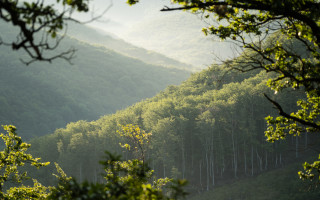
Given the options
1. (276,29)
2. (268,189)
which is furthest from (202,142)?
(276,29)

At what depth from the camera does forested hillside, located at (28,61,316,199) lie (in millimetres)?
56031

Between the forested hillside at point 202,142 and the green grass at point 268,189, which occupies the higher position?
the forested hillside at point 202,142

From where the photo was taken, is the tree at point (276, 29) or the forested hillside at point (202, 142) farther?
the forested hillside at point (202, 142)

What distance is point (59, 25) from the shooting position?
16.2 ft

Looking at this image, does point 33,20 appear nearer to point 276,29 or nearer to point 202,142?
point 276,29

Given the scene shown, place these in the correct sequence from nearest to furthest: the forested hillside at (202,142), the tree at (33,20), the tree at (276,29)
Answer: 1. the tree at (33,20)
2. the tree at (276,29)
3. the forested hillside at (202,142)

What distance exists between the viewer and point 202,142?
190 ft

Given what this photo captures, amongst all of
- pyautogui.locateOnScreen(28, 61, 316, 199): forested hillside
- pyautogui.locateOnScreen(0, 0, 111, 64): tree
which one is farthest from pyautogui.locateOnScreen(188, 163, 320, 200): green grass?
pyautogui.locateOnScreen(0, 0, 111, 64): tree

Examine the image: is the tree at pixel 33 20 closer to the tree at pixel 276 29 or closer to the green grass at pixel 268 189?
the tree at pixel 276 29

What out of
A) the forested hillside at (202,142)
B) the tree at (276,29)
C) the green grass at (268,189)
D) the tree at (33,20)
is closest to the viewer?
the tree at (33,20)

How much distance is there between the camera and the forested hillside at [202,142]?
2206 inches

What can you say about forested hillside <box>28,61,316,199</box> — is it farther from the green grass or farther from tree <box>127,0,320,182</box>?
tree <box>127,0,320,182</box>

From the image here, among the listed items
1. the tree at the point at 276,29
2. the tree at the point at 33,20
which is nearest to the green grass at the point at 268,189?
the tree at the point at 276,29

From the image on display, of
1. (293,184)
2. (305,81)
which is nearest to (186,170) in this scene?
(293,184)
